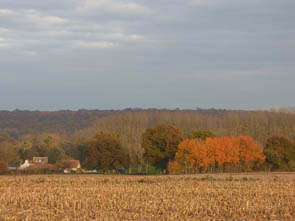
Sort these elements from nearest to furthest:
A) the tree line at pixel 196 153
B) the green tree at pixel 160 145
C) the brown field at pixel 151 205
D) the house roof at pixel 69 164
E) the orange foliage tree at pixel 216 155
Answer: the brown field at pixel 151 205 → the orange foliage tree at pixel 216 155 → the tree line at pixel 196 153 → the green tree at pixel 160 145 → the house roof at pixel 69 164

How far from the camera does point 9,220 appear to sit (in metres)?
23.7

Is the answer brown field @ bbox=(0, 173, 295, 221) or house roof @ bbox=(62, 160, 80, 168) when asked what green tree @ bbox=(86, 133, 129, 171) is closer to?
house roof @ bbox=(62, 160, 80, 168)

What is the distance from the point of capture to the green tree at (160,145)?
306 feet

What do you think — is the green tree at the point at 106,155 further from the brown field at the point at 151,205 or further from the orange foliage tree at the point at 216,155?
the brown field at the point at 151,205

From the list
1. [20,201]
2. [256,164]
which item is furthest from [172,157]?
[20,201]

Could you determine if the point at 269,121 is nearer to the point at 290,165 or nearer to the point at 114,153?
the point at 290,165

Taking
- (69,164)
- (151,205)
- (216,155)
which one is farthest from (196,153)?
(151,205)

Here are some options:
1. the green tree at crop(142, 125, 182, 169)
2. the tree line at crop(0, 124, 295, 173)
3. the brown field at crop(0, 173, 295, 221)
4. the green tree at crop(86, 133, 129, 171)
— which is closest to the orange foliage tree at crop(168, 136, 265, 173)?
the tree line at crop(0, 124, 295, 173)

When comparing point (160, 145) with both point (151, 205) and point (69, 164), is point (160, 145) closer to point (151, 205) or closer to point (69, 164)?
point (69, 164)

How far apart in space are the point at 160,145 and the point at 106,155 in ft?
39.8

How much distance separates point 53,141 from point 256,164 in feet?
223

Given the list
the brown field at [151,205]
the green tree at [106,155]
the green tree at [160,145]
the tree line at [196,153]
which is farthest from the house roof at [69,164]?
the brown field at [151,205]

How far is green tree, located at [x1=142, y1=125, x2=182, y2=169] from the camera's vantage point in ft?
306

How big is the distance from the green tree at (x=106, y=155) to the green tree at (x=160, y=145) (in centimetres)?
621
